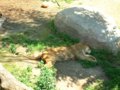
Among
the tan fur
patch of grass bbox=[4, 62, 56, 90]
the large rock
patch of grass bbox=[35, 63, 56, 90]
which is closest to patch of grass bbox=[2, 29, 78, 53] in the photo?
the large rock

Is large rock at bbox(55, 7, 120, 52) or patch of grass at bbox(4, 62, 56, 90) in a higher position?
patch of grass at bbox(4, 62, 56, 90)

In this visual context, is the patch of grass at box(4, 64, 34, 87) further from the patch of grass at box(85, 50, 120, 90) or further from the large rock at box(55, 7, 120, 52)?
the large rock at box(55, 7, 120, 52)

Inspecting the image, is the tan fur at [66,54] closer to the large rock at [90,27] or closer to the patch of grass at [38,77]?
the patch of grass at [38,77]

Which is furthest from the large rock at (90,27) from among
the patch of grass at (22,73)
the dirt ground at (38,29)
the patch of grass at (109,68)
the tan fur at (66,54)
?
the patch of grass at (22,73)

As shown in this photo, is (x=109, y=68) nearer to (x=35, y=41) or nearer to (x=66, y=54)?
(x=66, y=54)

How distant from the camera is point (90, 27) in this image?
36.4 ft

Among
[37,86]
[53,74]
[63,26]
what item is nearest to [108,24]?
[63,26]

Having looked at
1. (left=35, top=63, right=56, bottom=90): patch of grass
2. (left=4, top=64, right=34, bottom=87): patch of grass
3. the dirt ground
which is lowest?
the dirt ground

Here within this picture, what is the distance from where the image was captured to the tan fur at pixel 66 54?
953 centimetres

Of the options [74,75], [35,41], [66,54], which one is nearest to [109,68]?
[74,75]

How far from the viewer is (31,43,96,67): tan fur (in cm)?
953

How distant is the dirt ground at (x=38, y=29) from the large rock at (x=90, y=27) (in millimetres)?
724

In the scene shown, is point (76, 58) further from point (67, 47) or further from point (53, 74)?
point (53, 74)

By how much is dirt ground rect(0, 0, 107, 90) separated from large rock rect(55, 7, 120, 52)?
72cm
